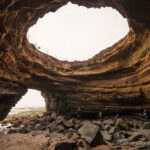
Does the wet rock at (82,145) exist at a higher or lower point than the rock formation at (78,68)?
lower

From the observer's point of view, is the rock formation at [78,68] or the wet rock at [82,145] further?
the rock formation at [78,68]

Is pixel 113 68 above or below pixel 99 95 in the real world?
above

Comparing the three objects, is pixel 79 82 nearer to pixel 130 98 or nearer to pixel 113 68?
pixel 113 68

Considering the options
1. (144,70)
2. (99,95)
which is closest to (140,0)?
(144,70)

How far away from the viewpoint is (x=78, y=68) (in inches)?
506

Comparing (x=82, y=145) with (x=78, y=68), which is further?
(x=78, y=68)

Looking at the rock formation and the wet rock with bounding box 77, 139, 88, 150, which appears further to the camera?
the rock formation

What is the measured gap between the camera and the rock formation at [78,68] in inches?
264

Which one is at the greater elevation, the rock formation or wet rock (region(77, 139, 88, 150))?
the rock formation

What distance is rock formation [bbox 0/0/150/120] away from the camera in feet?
22.0

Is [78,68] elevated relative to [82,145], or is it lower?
elevated

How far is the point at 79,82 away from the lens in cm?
1269

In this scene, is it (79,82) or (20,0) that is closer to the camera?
(20,0)

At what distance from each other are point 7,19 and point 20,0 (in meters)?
1.44
